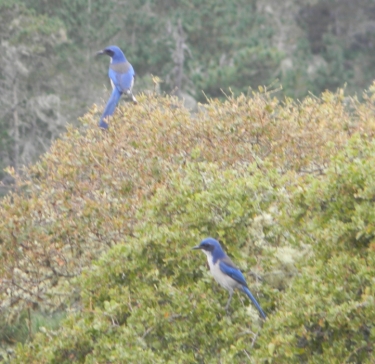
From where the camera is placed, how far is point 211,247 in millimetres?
6422

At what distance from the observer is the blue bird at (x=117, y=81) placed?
34.8 ft

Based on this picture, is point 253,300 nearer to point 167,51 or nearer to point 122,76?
point 122,76

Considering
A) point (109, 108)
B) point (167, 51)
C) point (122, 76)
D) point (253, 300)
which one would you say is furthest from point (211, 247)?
point (167, 51)

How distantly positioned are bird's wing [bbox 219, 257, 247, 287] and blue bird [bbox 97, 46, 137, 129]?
4.34 meters

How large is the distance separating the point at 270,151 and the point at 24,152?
53.8 ft

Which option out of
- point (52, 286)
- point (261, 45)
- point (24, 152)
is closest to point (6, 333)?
point (52, 286)

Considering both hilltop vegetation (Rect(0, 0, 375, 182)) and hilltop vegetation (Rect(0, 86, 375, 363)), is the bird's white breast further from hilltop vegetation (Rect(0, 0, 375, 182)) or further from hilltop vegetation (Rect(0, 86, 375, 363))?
hilltop vegetation (Rect(0, 0, 375, 182))

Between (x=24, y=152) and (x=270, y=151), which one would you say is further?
(x=24, y=152)

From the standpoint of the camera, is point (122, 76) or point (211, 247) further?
point (122, 76)

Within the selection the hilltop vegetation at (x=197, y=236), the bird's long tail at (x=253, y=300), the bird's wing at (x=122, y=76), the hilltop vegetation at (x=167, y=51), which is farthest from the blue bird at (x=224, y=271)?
the hilltop vegetation at (x=167, y=51)

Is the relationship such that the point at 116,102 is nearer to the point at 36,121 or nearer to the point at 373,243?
the point at 373,243

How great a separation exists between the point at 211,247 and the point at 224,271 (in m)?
0.28

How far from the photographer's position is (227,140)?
360 inches

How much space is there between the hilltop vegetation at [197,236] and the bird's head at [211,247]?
267mm
